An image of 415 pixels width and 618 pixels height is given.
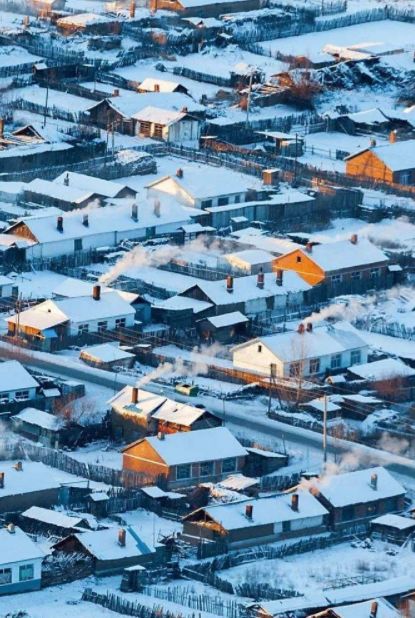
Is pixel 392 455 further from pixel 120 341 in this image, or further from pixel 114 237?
pixel 114 237

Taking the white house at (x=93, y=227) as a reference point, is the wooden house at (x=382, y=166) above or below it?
below

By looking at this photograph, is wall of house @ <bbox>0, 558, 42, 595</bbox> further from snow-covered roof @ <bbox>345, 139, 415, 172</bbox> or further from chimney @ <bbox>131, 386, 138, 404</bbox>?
snow-covered roof @ <bbox>345, 139, 415, 172</bbox>

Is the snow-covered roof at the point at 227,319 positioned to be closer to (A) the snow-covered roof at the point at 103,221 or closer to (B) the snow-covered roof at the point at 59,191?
(A) the snow-covered roof at the point at 103,221

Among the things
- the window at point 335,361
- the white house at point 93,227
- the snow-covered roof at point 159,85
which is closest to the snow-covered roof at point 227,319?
the window at point 335,361

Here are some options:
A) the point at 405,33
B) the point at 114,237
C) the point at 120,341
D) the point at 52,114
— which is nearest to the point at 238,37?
the point at 405,33

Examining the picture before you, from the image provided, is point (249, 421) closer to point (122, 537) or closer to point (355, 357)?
point (355, 357)
